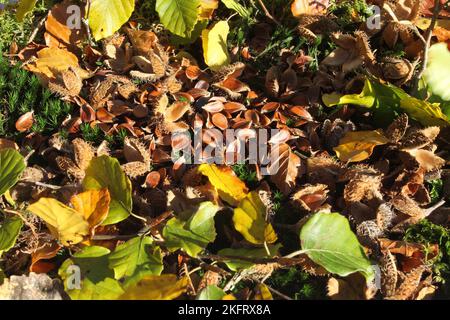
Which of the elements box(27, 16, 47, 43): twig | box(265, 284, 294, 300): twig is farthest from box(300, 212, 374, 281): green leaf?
box(27, 16, 47, 43): twig

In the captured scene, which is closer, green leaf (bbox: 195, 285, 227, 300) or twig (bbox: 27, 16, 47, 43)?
green leaf (bbox: 195, 285, 227, 300)

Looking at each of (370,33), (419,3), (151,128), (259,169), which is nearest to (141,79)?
(151,128)

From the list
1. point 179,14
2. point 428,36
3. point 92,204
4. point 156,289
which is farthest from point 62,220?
point 428,36

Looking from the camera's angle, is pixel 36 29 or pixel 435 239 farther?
pixel 36 29

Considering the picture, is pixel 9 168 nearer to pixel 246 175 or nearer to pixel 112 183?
pixel 112 183

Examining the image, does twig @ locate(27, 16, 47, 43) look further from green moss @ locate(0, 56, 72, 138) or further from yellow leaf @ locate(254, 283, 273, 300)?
yellow leaf @ locate(254, 283, 273, 300)

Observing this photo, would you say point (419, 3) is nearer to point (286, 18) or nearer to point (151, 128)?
point (286, 18)
